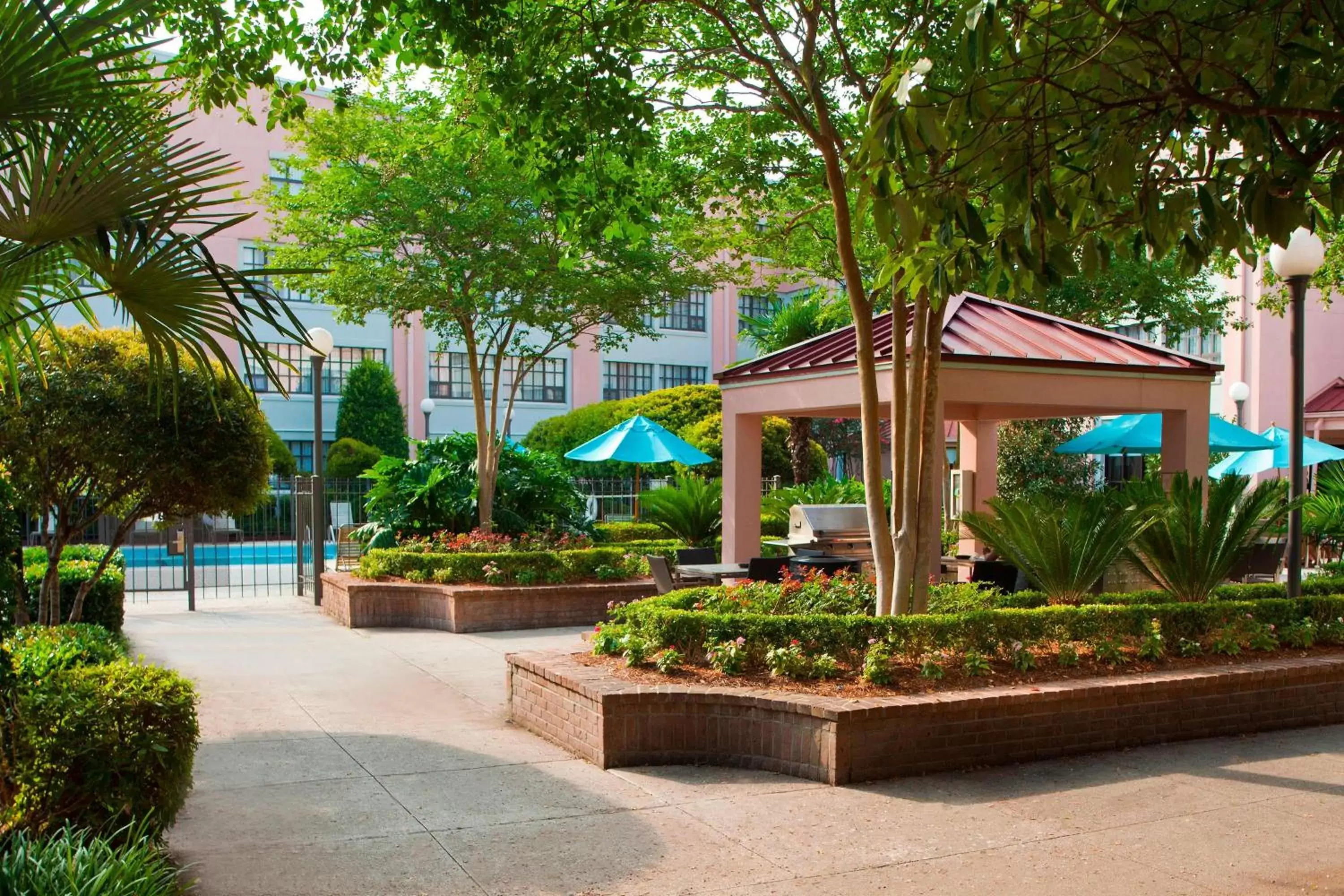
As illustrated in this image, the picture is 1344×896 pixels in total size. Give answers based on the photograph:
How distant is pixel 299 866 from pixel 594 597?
876 cm

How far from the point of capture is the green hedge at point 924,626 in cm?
804

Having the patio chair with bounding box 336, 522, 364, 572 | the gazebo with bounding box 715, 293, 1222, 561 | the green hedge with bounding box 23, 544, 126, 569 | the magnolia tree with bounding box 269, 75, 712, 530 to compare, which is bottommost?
the patio chair with bounding box 336, 522, 364, 572

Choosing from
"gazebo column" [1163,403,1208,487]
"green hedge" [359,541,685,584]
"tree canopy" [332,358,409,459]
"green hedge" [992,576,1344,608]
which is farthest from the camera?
"tree canopy" [332,358,409,459]

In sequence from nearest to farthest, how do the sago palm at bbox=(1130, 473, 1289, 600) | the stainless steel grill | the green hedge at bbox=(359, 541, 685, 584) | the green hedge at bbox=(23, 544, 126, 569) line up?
1. the sago palm at bbox=(1130, 473, 1289, 600)
2. the green hedge at bbox=(23, 544, 126, 569)
3. the green hedge at bbox=(359, 541, 685, 584)
4. the stainless steel grill

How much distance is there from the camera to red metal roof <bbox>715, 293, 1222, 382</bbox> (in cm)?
1170

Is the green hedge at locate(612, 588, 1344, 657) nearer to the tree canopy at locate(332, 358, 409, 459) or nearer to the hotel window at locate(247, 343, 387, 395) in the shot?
the tree canopy at locate(332, 358, 409, 459)

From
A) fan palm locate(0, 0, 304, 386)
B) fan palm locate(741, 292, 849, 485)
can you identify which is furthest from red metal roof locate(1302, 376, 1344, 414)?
fan palm locate(0, 0, 304, 386)

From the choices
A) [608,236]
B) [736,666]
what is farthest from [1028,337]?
[736,666]

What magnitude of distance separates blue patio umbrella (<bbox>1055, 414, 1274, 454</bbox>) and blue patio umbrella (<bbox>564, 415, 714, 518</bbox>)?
635 centimetres

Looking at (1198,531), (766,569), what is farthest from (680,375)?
(1198,531)

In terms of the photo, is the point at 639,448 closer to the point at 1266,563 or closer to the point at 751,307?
the point at 1266,563

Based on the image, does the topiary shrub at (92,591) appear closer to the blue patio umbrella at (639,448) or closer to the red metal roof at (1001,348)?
the red metal roof at (1001,348)

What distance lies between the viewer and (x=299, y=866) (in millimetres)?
5562

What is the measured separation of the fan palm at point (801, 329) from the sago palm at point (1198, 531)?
49.5ft
